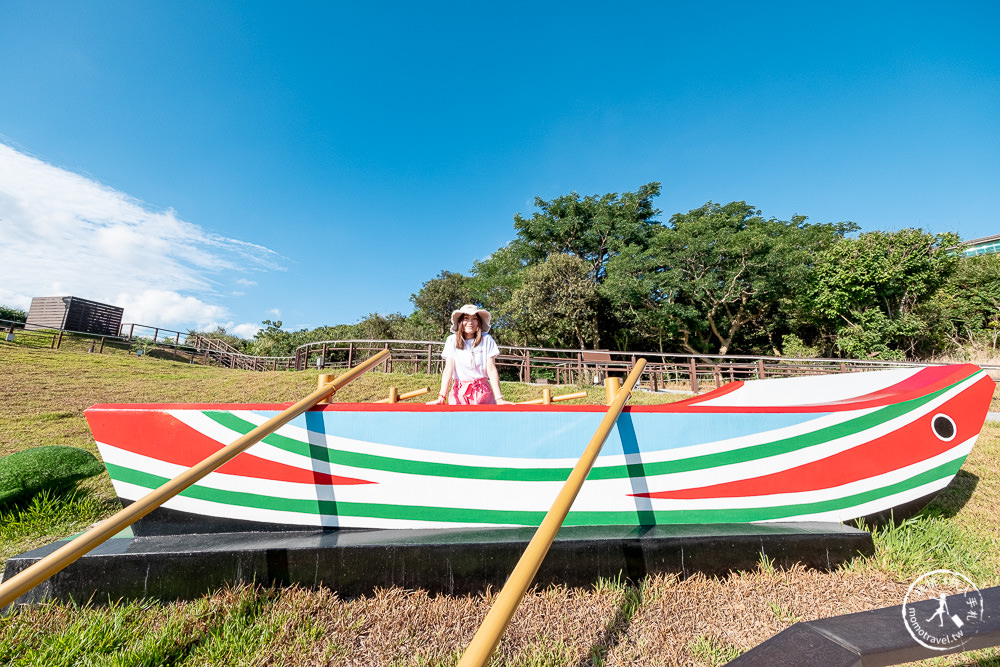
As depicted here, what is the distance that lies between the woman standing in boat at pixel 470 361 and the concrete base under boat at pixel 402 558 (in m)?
1.14

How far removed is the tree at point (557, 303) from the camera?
658 inches

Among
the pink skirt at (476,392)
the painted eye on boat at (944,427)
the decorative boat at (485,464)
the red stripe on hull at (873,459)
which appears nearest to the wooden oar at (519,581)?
the decorative boat at (485,464)

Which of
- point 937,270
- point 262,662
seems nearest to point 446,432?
point 262,662

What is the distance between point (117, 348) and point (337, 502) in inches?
818

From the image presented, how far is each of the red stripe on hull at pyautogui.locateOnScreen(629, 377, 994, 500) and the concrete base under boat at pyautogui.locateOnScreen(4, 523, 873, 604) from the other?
205 mm

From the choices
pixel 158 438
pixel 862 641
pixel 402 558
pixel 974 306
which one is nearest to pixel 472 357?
pixel 402 558

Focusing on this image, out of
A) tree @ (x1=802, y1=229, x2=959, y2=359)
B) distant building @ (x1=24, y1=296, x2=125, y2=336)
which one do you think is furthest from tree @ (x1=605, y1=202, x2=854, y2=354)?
distant building @ (x1=24, y1=296, x2=125, y2=336)

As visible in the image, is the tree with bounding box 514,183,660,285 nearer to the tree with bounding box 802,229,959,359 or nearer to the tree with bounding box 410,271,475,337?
the tree with bounding box 410,271,475,337

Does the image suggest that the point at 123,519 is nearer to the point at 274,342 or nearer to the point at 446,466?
the point at 446,466

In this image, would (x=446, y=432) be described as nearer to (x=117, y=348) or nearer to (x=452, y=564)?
(x=452, y=564)

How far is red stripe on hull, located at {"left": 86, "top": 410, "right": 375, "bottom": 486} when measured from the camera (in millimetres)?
1967

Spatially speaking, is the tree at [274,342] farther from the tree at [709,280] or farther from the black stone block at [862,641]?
the black stone block at [862,641]

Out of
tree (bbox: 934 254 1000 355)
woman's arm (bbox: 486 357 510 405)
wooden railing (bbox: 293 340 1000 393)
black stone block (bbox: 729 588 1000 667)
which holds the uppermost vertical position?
tree (bbox: 934 254 1000 355)

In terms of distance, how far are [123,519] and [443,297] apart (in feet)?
66.7
